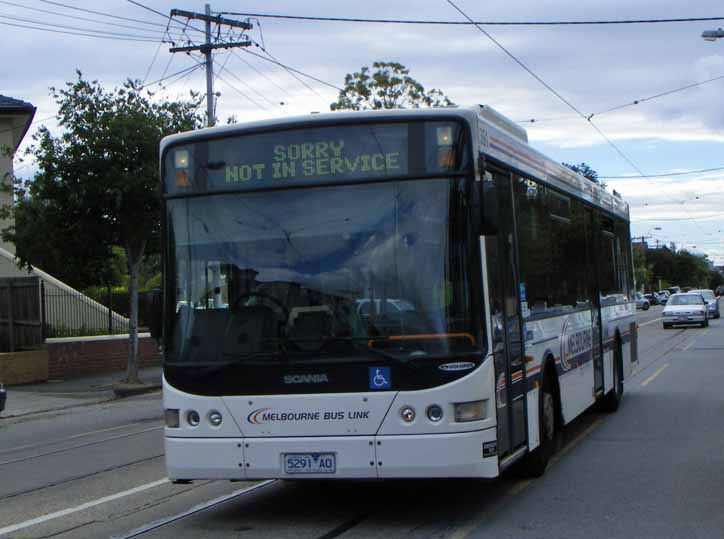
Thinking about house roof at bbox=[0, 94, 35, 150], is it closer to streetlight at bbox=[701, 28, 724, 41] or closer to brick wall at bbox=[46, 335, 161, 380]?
brick wall at bbox=[46, 335, 161, 380]

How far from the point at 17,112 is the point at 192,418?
31.3m

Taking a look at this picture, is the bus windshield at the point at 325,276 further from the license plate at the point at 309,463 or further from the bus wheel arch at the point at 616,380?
the bus wheel arch at the point at 616,380

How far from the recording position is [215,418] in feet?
24.6

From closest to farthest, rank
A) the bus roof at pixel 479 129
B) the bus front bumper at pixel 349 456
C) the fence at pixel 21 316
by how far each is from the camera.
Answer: the bus front bumper at pixel 349 456 → the bus roof at pixel 479 129 → the fence at pixel 21 316

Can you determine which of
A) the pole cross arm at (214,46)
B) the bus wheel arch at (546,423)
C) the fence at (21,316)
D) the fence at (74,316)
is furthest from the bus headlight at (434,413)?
the pole cross arm at (214,46)

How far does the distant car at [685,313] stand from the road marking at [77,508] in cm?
3698

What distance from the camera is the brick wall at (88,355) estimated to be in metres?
25.1

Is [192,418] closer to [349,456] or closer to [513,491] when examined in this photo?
[349,456]

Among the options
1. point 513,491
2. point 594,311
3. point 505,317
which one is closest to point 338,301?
point 505,317

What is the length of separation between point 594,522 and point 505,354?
140 centimetres

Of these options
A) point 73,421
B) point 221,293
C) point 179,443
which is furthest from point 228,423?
point 73,421

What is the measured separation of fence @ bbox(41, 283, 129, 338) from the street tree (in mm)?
3412

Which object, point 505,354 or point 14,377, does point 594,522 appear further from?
point 14,377

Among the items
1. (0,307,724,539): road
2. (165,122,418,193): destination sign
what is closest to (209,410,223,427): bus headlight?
(0,307,724,539): road
